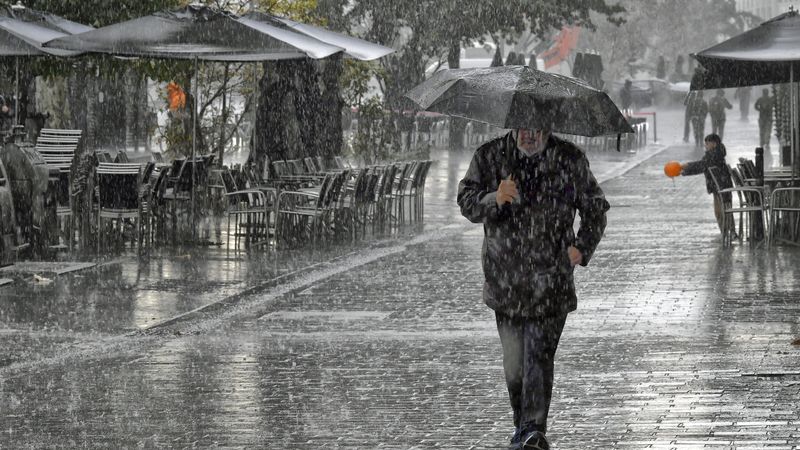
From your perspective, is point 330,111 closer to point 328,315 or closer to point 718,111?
point 328,315

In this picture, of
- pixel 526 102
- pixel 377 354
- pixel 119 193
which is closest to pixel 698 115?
pixel 119 193

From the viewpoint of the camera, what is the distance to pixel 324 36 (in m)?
18.8

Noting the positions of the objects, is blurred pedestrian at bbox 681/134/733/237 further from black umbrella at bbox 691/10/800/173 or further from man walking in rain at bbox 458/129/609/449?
man walking in rain at bbox 458/129/609/449

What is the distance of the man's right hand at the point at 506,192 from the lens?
6.96 metres

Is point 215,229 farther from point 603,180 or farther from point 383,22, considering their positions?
point 383,22

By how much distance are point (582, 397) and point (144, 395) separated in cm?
248

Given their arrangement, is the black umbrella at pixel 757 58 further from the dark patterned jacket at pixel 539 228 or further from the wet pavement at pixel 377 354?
the dark patterned jacket at pixel 539 228

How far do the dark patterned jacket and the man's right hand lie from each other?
70mm

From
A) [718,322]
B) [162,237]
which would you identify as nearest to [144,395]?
[718,322]

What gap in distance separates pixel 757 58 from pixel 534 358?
10.0 metres

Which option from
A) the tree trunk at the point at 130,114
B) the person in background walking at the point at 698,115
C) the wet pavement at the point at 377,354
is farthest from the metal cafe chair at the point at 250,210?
the person in background walking at the point at 698,115

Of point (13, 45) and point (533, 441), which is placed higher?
point (13, 45)

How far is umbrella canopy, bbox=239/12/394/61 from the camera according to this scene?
1777 cm

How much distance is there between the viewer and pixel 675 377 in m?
9.16
